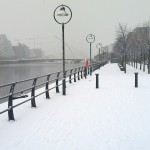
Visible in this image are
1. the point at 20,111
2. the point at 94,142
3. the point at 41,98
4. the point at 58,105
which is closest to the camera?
the point at 94,142

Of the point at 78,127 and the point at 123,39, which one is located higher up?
the point at 123,39

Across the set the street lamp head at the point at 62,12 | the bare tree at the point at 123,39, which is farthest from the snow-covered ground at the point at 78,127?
the bare tree at the point at 123,39

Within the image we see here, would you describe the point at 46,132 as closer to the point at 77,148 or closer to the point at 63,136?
the point at 63,136

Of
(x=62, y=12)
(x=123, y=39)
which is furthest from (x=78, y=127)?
(x=123, y=39)

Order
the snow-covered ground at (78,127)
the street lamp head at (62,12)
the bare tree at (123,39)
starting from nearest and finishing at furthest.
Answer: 1. the snow-covered ground at (78,127)
2. the street lamp head at (62,12)
3. the bare tree at (123,39)

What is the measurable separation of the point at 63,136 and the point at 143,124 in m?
2.46

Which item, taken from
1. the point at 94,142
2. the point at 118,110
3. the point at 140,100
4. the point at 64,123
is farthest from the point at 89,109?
the point at 94,142

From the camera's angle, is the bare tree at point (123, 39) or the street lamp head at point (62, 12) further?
the bare tree at point (123, 39)

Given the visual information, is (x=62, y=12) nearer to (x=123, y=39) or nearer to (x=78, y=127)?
(x=78, y=127)

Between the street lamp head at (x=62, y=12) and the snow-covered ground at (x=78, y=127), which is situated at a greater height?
the street lamp head at (x=62, y=12)

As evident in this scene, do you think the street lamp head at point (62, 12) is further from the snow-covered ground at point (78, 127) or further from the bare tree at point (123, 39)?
the bare tree at point (123, 39)

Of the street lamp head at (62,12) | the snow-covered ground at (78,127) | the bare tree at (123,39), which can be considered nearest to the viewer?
the snow-covered ground at (78,127)

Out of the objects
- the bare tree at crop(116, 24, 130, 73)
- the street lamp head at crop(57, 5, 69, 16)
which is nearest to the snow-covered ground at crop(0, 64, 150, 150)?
→ the street lamp head at crop(57, 5, 69, 16)

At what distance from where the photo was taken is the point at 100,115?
9.25 metres
